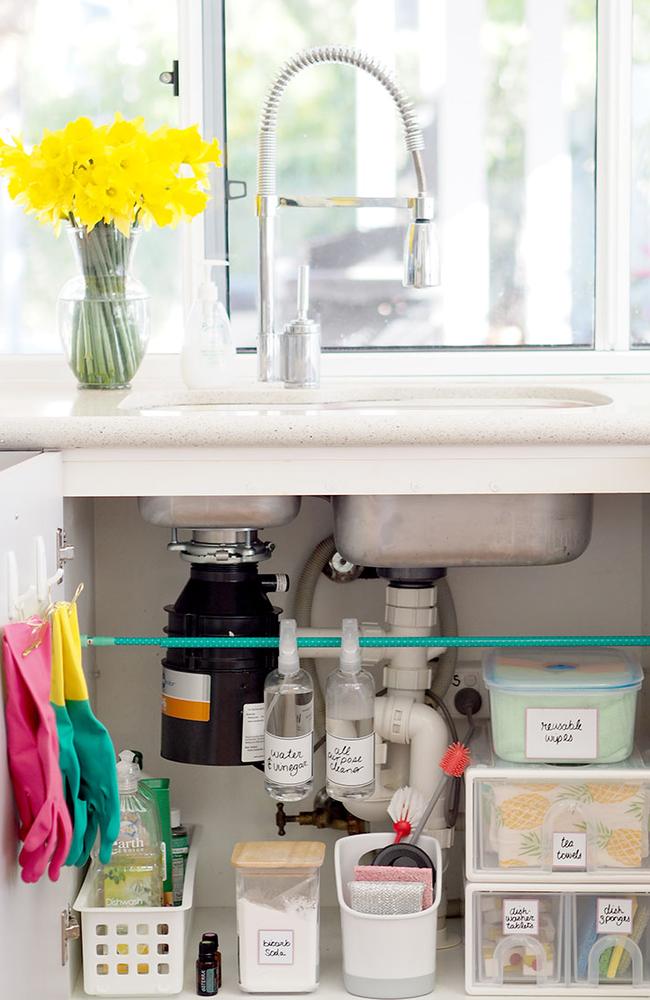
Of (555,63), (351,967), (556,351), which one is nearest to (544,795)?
(351,967)

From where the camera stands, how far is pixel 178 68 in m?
2.22

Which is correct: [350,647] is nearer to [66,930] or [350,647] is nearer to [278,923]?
[278,923]

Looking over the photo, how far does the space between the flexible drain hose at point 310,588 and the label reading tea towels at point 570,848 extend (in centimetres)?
48

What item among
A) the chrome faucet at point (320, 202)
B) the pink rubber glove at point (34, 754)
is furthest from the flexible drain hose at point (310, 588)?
the pink rubber glove at point (34, 754)

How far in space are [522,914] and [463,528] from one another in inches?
21.3

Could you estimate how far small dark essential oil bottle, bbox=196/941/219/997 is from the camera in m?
1.83

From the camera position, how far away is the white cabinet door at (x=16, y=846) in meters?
1.31

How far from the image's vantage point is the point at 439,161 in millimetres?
2256

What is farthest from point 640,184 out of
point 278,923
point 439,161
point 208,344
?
point 278,923

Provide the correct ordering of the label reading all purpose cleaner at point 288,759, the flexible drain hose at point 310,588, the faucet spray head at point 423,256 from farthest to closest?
the flexible drain hose at point 310,588, the faucet spray head at point 423,256, the label reading all purpose cleaner at point 288,759

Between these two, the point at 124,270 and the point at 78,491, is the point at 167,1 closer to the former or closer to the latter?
the point at 124,270

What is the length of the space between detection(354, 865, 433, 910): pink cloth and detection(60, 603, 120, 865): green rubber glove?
47cm

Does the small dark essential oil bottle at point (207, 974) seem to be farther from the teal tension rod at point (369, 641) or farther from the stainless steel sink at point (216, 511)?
the stainless steel sink at point (216, 511)

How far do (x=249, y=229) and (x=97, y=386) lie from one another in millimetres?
493
